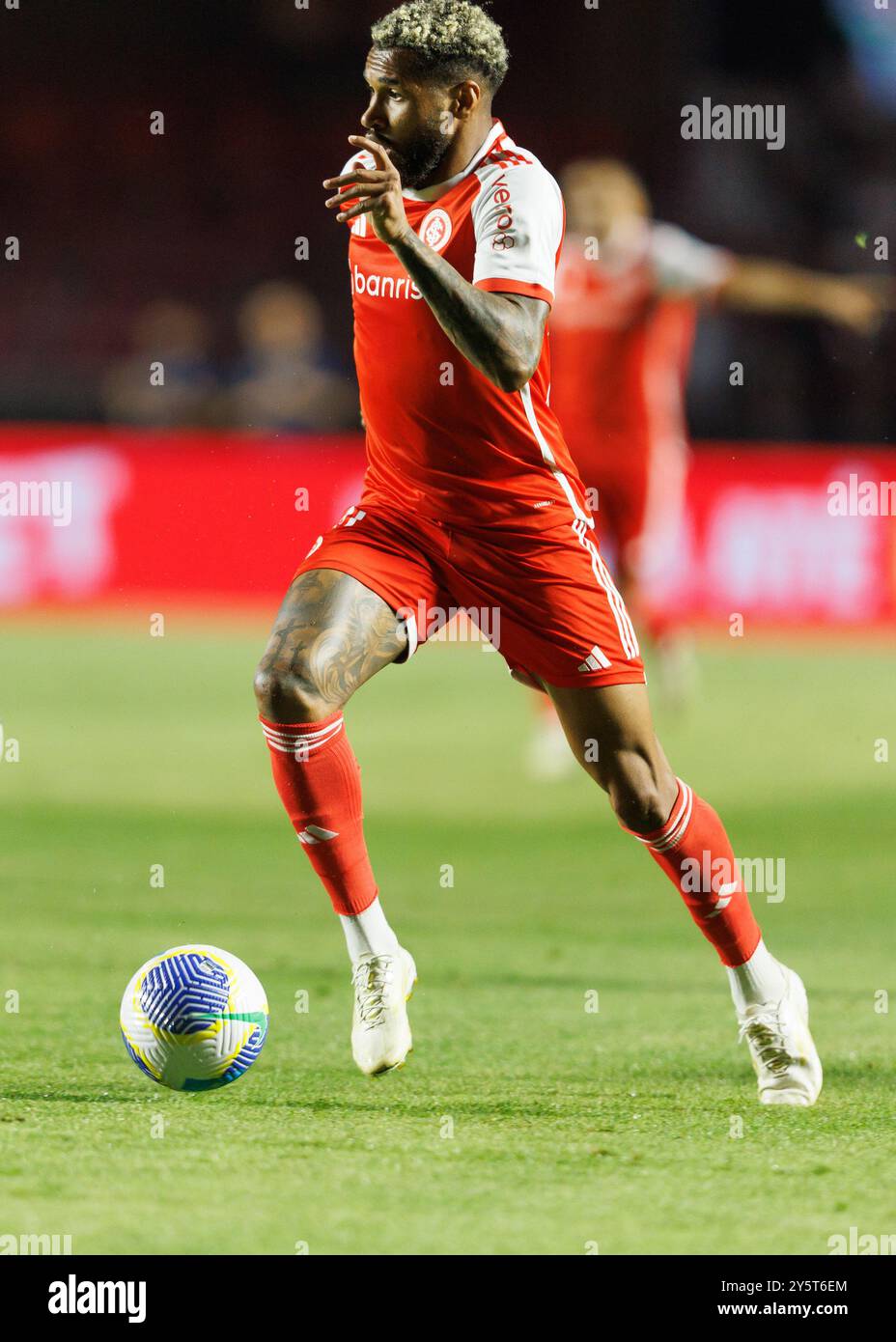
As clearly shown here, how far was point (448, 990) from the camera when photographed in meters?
6.09

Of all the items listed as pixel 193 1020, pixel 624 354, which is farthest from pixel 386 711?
pixel 193 1020

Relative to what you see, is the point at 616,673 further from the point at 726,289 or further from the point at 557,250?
the point at 726,289

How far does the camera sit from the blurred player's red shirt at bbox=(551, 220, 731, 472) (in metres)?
11.3

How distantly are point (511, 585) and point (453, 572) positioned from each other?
6.0 inches

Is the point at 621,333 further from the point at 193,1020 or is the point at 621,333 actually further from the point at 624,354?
the point at 193,1020

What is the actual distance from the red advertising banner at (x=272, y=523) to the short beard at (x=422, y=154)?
1104 centimetres

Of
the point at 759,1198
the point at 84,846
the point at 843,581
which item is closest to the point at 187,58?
the point at 843,581

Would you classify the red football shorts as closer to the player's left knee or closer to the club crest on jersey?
the player's left knee

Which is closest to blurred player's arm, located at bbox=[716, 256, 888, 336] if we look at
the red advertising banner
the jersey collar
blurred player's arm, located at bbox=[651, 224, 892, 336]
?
blurred player's arm, located at bbox=[651, 224, 892, 336]

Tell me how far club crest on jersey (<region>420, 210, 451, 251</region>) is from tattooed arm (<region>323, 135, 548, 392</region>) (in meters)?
0.36

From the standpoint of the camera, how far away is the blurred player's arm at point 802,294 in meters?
9.20

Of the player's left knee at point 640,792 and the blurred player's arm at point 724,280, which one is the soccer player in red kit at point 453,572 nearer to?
the player's left knee at point 640,792

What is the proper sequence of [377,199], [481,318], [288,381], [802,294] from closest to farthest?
[377,199], [481,318], [802,294], [288,381]

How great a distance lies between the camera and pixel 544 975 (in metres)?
6.35
